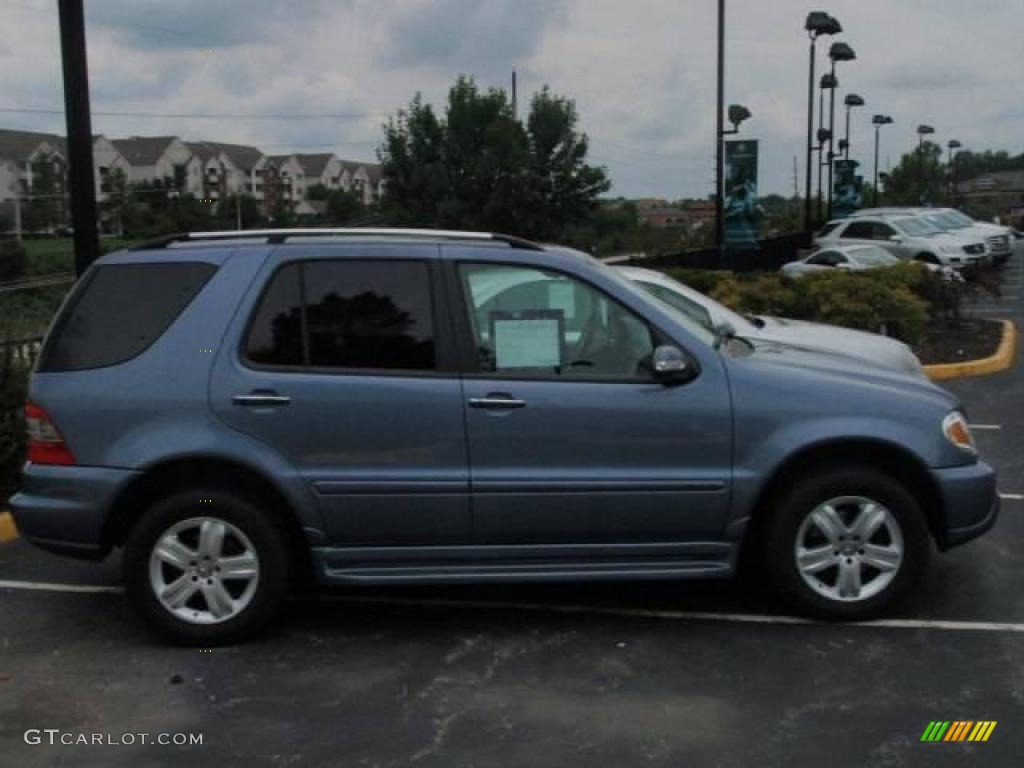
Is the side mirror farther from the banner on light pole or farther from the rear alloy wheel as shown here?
the banner on light pole

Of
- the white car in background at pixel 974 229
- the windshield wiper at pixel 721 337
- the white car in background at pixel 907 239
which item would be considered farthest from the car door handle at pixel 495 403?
the white car in background at pixel 974 229

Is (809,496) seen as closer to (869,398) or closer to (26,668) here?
(869,398)

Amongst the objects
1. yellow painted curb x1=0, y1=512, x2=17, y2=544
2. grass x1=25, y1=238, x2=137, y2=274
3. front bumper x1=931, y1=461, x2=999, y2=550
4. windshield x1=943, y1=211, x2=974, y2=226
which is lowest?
yellow painted curb x1=0, y1=512, x2=17, y2=544

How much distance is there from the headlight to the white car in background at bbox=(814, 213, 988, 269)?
21.0m

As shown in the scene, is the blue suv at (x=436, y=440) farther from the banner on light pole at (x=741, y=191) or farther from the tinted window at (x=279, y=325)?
the banner on light pole at (x=741, y=191)

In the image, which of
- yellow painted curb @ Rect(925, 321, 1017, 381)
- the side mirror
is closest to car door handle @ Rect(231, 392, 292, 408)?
the side mirror

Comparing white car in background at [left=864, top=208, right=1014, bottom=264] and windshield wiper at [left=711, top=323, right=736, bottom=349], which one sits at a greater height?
white car in background at [left=864, top=208, right=1014, bottom=264]

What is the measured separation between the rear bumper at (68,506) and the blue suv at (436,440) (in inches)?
0.4

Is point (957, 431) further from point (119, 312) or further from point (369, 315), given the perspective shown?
point (119, 312)

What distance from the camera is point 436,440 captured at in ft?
15.5

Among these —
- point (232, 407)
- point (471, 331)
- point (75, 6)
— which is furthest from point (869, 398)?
point (75, 6)

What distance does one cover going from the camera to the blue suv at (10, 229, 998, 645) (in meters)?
4.72

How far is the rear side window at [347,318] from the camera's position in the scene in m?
4.80

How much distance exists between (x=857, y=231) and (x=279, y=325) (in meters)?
25.6
